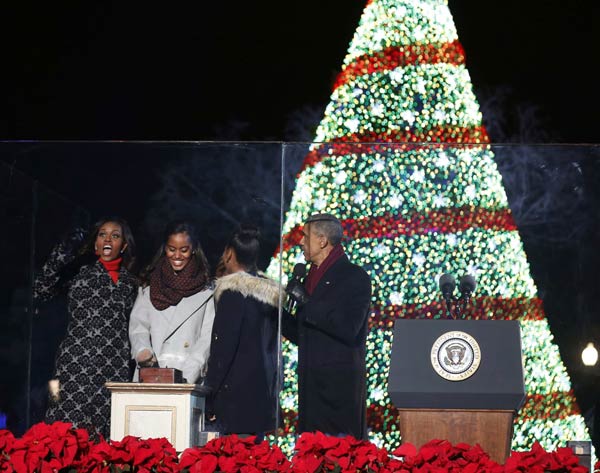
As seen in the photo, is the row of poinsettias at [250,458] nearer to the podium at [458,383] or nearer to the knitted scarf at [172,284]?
the podium at [458,383]

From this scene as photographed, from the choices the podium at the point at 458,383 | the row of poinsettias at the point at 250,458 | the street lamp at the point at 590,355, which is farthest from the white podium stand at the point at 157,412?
the street lamp at the point at 590,355

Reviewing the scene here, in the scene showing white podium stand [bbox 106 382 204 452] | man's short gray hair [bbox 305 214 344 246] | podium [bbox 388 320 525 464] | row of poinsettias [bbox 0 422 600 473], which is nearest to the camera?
row of poinsettias [bbox 0 422 600 473]

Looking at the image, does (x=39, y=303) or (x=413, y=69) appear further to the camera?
(x=413, y=69)

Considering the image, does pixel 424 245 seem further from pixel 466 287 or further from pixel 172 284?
pixel 172 284

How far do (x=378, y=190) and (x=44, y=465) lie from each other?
2.51 meters

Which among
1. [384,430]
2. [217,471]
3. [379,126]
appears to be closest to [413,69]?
[379,126]

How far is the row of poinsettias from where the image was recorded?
3.18 meters

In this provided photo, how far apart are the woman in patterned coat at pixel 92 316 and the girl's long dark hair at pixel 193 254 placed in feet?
0.23

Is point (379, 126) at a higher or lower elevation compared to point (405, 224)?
higher

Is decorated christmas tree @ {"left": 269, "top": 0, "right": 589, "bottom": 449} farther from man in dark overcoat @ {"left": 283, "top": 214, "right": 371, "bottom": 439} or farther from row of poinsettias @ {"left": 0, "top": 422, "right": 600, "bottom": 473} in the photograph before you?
row of poinsettias @ {"left": 0, "top": 422, "right": 600, "bottom": 473}

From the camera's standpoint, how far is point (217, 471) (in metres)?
3.23

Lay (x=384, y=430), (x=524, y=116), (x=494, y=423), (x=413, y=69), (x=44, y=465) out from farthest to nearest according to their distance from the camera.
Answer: (x=524, y=116) → (x=413, y=69) → (x=384, y=430) → (x=494, y=423) → (x=44, y=465)

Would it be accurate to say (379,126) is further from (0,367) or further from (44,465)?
(44,465)

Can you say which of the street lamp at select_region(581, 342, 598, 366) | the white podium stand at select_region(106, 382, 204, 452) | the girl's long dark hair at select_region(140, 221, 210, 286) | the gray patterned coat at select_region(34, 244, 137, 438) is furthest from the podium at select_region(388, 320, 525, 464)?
the gray patterned coat at select_region(34, 244, 137, 438)
